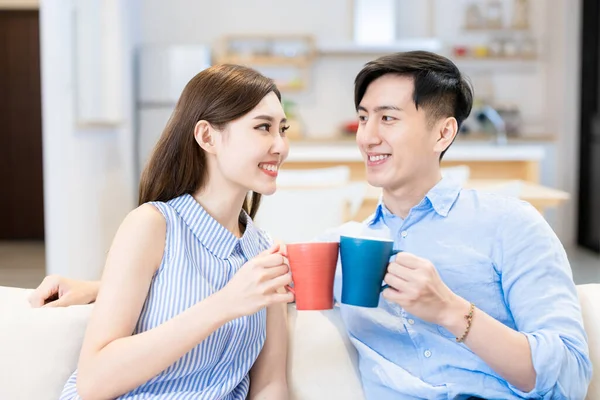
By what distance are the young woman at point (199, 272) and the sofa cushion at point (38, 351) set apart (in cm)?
8

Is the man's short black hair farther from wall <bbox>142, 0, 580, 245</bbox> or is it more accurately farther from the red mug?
wall <bbox>142, 0, 580, 245</bbox>

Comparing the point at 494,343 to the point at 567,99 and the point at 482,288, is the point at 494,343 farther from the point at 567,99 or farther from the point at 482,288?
the point at 567,99

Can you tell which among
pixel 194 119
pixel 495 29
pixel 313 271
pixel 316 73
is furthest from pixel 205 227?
pixel 495 29

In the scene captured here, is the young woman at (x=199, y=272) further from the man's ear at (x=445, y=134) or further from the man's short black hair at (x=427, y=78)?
the man's ear at (x=445, y=134)

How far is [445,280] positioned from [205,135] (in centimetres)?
55

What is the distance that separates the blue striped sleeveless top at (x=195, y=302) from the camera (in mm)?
1388

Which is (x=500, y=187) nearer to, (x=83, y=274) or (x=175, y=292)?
(x=175, y=292)

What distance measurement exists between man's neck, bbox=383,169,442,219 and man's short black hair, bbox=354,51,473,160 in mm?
123

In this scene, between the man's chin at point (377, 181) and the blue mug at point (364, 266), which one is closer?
the blue mug at point (364, 266)

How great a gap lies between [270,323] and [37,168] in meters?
7.49

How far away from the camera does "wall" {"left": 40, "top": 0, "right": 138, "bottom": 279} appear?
467 centimetres

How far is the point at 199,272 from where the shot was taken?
1.43m

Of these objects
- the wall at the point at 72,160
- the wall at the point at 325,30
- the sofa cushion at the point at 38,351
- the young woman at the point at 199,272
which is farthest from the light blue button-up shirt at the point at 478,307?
the wall at the point at 325,30

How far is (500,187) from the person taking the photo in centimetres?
329
